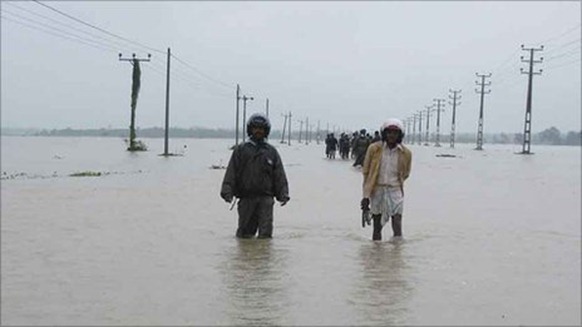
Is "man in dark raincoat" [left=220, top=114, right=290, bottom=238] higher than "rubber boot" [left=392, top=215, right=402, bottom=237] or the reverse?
higher

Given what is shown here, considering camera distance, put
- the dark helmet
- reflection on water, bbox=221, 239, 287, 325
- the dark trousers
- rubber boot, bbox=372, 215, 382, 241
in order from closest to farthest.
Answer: reflection on water, bbox=221, 239, 287, 325, the dark helmet, the dark trousers, rubber boot, bbox=372, 215, 382, 241

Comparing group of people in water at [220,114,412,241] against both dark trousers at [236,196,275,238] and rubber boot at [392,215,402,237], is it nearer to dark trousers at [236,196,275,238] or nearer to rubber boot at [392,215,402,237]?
dark trousers at [236,196,275,238]

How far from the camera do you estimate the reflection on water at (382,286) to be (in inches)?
284

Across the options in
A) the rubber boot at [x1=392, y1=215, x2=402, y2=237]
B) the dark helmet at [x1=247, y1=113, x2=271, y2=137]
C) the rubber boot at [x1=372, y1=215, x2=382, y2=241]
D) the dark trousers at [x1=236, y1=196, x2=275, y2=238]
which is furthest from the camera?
the rubber boot at [x1=392, y1=215, x2=402, y2=237]

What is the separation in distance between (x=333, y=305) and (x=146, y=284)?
6.89ft

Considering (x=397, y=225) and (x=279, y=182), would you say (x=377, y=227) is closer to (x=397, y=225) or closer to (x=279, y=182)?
(x=397, y=225)

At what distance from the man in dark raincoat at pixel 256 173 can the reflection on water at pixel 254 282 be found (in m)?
0.63

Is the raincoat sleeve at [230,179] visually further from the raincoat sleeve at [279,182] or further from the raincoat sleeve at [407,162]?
the raincoat sleeve at [407,162]

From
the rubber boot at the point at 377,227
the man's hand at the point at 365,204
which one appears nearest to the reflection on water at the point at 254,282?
the man's hand at the point at 365,204

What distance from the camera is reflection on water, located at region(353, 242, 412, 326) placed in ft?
23.7

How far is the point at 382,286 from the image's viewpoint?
28.0 feet

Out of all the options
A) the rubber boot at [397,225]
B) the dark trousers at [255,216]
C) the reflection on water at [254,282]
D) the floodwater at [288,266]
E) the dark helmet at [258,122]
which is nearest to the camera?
the reflection on water at [254,282]

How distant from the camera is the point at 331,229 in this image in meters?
13.8

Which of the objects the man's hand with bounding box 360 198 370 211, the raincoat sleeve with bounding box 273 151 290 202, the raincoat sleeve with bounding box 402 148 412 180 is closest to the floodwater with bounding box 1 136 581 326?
the man's hand with bounding box 360 198 370 211
